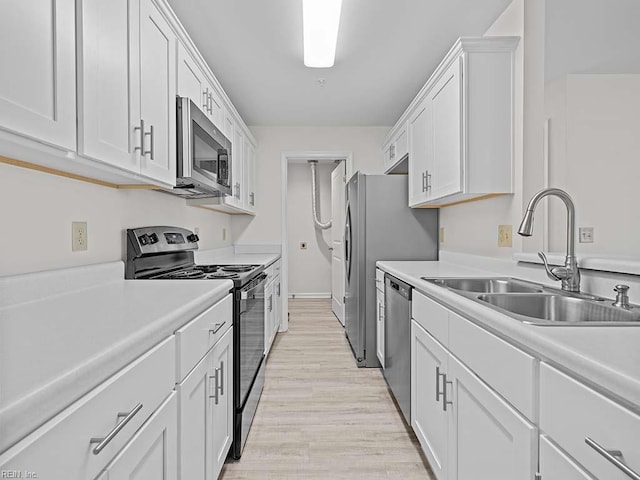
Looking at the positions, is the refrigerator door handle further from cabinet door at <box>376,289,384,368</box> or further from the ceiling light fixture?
the ceiling light fixture

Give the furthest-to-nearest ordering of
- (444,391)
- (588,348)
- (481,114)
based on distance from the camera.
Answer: (481,114) → (444,391) → (588,348)

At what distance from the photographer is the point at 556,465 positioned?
2.70 feet

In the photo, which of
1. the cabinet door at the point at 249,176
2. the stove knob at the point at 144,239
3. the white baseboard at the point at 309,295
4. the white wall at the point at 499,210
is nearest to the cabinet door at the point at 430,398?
the white wall at the point at 499,210

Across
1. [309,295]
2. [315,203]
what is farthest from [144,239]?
[309,295]

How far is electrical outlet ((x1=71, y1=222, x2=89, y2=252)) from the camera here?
1.58 meters

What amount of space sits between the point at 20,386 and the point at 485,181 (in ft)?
7.29

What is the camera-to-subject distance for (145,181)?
170 cm

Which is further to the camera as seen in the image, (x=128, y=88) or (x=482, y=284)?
(x=482, y=284)

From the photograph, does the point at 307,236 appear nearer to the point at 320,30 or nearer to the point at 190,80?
the point at 320,30

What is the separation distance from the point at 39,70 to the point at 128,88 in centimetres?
49

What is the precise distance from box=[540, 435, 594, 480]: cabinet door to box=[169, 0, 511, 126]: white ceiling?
88.5 inches

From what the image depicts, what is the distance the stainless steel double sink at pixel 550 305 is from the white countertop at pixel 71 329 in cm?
93

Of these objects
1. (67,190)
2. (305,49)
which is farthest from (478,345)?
(305,49)

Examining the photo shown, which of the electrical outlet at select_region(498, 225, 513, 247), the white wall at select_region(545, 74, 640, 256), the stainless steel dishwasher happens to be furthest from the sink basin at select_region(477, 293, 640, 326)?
the electrical outlet at select_region(498, 225, 513, 247)
